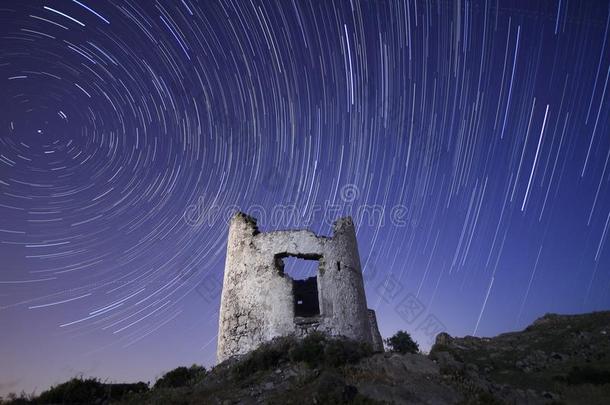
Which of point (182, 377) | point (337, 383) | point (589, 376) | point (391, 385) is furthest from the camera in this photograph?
point (589, 376)

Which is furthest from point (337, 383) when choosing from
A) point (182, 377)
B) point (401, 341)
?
point (401, 341)

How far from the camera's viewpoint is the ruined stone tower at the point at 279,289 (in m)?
12.7

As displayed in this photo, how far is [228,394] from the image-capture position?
9.63 meters

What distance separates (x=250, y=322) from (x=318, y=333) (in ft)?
8.56

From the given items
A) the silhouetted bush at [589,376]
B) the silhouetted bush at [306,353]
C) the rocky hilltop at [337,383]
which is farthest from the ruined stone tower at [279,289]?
the silhouetted bush at [589,376]

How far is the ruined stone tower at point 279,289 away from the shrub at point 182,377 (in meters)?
0.95

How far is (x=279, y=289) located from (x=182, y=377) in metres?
4.71

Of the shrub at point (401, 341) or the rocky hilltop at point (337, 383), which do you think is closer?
the rocky hilltop at point (337, 383)

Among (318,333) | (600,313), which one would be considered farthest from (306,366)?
(600,313)

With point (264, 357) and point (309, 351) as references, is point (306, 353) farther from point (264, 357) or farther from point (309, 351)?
point (264, 357)

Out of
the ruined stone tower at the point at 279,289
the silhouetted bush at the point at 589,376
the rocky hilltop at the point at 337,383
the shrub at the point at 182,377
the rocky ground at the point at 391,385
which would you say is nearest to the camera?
the rocky ground at the point at 391,385

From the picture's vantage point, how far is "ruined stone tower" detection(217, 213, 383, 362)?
41.8ft

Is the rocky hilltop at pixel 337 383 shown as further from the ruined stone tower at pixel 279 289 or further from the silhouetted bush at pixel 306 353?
the ruined stone tower at pixel 279 289

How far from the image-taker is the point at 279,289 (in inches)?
516
